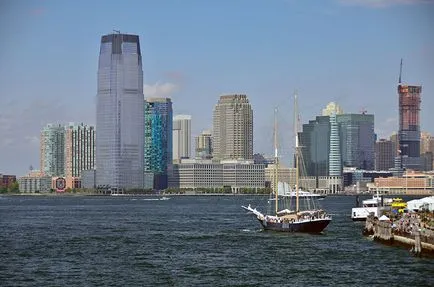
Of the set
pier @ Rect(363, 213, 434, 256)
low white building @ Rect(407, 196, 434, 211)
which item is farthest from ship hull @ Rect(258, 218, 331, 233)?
low white building @ Rect(407, 196, 434, 211)

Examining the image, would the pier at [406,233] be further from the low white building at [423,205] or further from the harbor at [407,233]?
the low white building at [423,205]

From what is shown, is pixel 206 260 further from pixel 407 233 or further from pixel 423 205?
pixel 423 205

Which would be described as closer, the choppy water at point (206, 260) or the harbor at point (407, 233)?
the choppy water at point (206, 260)

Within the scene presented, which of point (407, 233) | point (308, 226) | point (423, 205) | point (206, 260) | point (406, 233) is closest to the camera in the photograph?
point (206, 260)

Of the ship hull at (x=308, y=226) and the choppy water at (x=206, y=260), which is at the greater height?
the ship hull at (x=308, y=226)

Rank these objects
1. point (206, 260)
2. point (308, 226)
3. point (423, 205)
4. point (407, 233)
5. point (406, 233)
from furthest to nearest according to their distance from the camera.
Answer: point (423, 205), point (308, 226), point (406, 233), point (407, 233), point (206, 260)

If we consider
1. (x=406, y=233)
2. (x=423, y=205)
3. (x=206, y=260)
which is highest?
(x=423, y=205)

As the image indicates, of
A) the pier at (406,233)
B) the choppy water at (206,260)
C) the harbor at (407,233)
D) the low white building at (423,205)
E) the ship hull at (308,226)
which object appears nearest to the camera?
the choppy water at (206,260)

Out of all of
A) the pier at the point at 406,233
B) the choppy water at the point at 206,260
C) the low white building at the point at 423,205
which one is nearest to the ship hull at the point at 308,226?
the choppy water at the point at 206,260

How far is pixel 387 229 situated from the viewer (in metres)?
90.9

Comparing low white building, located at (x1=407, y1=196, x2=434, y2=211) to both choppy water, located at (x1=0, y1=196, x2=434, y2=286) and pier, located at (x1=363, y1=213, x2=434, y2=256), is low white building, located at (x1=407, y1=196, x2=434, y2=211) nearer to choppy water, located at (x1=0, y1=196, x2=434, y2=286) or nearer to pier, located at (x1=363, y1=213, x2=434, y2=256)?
choppy water, located at (x1=0, y1=196, x2=434, y2=286)

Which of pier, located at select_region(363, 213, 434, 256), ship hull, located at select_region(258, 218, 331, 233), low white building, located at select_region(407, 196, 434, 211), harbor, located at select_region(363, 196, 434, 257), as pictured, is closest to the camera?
pier, located at select_region(363, 213, 434, 256)

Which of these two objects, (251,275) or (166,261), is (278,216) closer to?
(166,261)

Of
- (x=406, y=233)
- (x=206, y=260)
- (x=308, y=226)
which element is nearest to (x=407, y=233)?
(x=406, y=233)
